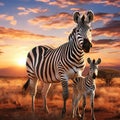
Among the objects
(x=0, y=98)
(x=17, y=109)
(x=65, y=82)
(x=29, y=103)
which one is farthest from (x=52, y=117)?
(x=0, y=98)

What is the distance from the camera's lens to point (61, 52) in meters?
13.1

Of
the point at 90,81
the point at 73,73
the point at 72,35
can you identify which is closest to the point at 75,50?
the point at 72,35

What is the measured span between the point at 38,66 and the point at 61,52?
6.15ft

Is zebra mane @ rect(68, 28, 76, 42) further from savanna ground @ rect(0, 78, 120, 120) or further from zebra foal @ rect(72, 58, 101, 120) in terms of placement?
savanna ground @ rect(0, 78, 120, 120)

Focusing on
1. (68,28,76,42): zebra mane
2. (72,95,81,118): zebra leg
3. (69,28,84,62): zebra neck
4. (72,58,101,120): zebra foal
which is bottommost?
(72,95,81,118): zebra leg

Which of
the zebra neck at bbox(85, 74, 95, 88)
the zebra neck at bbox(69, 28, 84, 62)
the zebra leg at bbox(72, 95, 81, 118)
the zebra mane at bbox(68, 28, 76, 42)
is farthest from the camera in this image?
the zebra leg at bbox(72, 95, 81, 118)

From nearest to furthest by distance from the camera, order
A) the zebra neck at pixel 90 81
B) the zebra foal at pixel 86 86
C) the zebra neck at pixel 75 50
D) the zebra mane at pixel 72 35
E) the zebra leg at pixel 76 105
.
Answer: the zebra foal at pixel 86 86, the zebra neck at pixel 90 81, the zebra neck at pixel 75 50, the zebra mane at pixel 72 35, the zebra leg at pixel 76 105

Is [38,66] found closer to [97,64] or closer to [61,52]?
[61,52]

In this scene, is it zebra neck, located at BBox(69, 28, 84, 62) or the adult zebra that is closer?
the adult zebra

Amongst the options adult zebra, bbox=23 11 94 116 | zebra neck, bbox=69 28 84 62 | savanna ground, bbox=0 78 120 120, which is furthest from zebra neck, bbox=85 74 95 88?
savanna ground, bbox=0 78 120 120

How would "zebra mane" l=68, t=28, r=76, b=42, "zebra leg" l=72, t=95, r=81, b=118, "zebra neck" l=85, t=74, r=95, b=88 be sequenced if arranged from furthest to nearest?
"zebra leg" l=72, t=95, r=81, b=118, "zebra mane" l=68, t=28, r=76, b=42, "zebra neck" l=85, t=74, r=95, b=88

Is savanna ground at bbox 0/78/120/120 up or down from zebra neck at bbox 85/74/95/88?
down

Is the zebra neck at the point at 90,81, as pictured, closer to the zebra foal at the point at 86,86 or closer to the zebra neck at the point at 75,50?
the zebra foal at the point at 86,86

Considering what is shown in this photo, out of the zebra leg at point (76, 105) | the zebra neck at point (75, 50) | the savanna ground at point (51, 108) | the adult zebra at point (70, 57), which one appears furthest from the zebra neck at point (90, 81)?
the savanna ground at point (51, 108)
